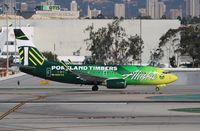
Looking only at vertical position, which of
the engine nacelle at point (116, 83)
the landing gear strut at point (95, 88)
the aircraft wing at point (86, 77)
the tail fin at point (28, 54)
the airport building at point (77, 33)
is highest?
the airport building at point (77, 33)

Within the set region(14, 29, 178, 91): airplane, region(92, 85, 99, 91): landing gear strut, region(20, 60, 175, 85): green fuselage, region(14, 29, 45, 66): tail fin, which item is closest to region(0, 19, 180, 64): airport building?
region(14, 29, 45, 66): tail fin

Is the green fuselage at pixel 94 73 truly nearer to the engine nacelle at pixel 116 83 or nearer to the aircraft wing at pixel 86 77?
the aircraft wing at pixel 86 77

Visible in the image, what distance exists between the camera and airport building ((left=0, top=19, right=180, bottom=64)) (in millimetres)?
177125

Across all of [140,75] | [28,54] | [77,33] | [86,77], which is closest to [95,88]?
[86,77]

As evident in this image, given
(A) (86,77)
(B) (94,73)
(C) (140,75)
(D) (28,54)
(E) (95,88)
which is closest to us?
(C) (140,75)

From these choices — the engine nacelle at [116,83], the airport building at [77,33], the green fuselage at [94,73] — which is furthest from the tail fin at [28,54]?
the airport building at [77,33]

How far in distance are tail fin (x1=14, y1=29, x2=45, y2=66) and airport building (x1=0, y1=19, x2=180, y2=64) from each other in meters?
110

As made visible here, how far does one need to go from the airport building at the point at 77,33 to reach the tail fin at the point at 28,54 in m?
110

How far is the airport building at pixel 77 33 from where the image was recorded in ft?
581

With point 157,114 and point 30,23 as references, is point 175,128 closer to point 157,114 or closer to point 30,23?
point 157,114

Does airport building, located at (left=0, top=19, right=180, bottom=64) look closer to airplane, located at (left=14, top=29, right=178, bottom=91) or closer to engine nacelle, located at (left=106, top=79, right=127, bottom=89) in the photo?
airplane, located at (left=14, top=29, right=178, bottom=91)

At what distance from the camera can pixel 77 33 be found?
7013 inches

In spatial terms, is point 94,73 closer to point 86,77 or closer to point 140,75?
point 86,77

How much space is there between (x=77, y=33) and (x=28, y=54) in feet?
375
